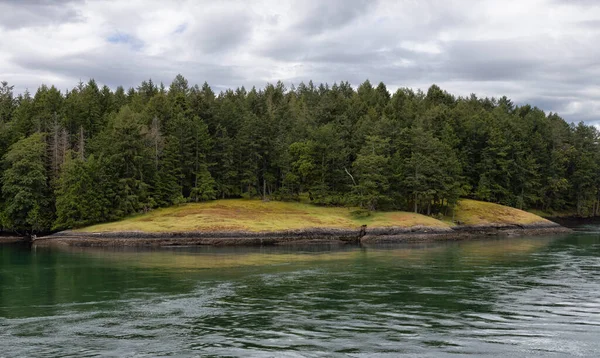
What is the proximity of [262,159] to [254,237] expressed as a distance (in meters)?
35.3

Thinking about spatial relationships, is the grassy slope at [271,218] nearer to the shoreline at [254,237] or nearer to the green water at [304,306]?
the shoreline at [254,237]

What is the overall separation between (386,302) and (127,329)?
14789mm

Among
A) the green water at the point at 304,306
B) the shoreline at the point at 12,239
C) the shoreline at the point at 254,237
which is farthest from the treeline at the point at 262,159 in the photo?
the green water at the point at 304,306

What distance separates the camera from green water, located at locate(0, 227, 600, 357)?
22969 mm

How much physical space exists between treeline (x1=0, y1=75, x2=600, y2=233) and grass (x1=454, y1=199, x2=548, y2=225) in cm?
399

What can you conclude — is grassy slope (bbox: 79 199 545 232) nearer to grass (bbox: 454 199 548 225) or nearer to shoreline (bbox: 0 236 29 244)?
grass (bbox: 454 199 548 225)

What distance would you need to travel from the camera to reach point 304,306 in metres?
31.5

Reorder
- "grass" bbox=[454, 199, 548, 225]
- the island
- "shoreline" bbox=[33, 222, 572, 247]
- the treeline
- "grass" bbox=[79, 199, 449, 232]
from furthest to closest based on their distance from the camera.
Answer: "grass" bbox=[454, 199, 548, 225]
the treeline
"grass" bbox=[79, 199, 449, 232]
the island
"shoreline" bbox=[33, 222, 572, 247]

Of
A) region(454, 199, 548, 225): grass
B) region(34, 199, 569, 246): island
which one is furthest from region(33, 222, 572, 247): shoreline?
region(454, 199, 548, 225): grass

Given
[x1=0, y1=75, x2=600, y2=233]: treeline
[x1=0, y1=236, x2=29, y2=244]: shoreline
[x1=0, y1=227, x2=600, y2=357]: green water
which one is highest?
[x1=0, y1=75, x2=600, y2=233]: treeline

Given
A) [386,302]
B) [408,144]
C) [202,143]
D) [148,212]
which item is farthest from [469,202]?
[386,302]

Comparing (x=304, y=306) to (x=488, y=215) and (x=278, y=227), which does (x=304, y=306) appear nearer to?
(x=278, y=227)

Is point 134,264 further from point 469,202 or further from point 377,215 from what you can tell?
point 469,202

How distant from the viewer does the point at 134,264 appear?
53.6 m
